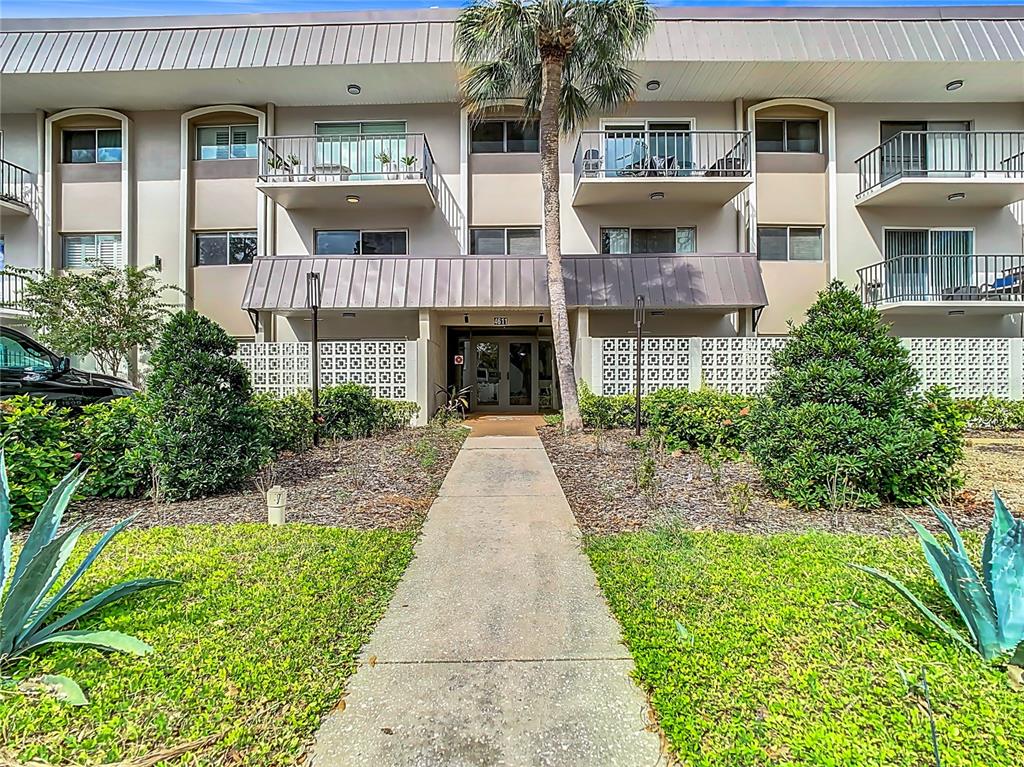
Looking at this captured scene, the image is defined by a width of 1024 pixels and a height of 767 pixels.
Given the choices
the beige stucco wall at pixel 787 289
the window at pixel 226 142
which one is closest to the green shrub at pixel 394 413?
the window at pixel 226 142

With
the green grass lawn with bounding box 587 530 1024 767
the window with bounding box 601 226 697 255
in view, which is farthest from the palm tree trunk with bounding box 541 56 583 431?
the green grass lawn with bounding box 587 530 1024 767

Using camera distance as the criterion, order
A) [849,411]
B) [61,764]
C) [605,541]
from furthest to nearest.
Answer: [849,411] < [605,541] < [61,764]

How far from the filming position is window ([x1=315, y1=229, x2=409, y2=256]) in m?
15.6

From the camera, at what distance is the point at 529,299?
13.4 m

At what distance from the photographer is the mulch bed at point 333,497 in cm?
553

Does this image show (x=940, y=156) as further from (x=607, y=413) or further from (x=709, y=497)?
(x=709, y=497)

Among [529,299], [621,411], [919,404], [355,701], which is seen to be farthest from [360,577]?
[529,299]

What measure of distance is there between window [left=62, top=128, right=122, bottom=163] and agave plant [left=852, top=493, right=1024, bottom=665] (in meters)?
20.1

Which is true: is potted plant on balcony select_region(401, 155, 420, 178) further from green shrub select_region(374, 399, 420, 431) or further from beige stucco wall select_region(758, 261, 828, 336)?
beige stucco wall select_region(758, 261, 828, 336)

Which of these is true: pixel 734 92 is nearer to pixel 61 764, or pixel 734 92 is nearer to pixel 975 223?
pixel 975 223

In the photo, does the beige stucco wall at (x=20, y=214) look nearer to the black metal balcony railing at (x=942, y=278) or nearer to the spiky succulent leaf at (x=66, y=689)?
the spiky succulent leaf at (x=66, y=689)

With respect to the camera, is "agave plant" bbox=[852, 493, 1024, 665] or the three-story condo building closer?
"agave plant" bbox=[852, 493, 1024, 665]

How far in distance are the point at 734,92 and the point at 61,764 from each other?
58.6 ft

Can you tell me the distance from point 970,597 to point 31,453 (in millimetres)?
7282
